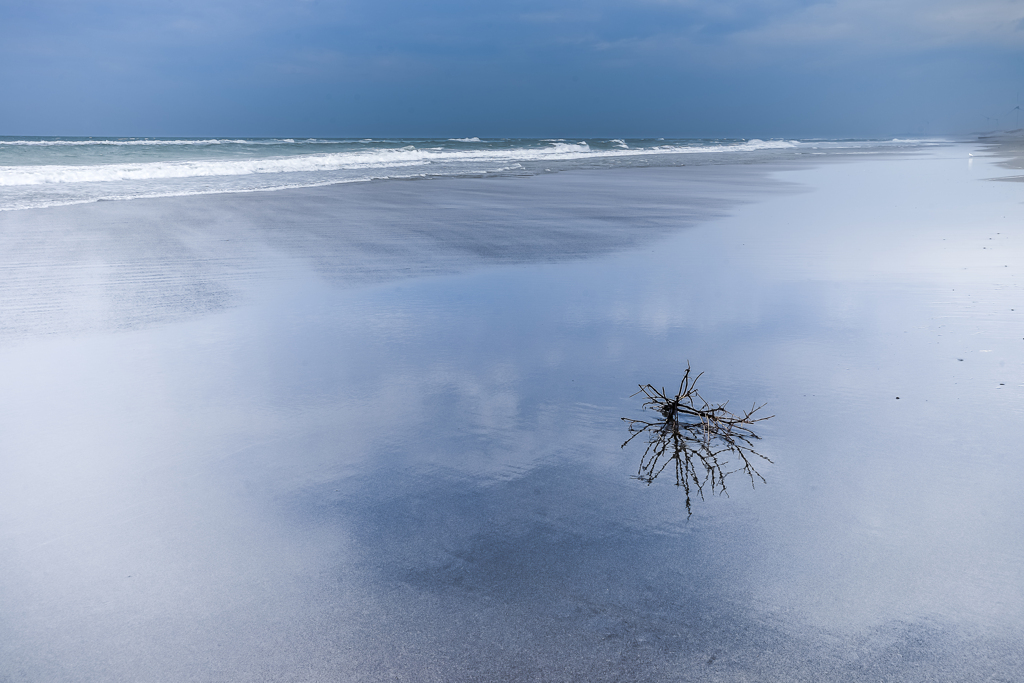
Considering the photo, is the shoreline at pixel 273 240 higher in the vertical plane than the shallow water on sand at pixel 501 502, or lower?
higher

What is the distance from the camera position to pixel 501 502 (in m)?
2.35

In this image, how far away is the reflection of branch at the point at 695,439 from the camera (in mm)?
2541

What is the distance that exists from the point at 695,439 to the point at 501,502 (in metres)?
0.93

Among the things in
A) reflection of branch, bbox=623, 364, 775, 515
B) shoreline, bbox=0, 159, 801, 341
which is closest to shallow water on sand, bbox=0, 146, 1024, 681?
reflection of branch, bbox=623, 364, 775, 515

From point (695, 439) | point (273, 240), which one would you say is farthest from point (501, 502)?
point (273, 240)

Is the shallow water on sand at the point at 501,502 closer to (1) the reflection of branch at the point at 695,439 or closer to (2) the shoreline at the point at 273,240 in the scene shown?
(1) the reflection of branch at the point at 695,439

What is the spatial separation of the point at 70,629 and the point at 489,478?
1.29 m

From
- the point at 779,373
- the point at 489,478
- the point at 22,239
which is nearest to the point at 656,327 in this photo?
the point at 779,373

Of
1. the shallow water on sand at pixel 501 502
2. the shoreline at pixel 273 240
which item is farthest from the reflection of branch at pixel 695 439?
the shoreline at pixel 273 240

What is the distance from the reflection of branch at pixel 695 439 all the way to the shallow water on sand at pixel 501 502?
10cm

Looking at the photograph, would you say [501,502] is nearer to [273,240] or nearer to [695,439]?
[695,439]

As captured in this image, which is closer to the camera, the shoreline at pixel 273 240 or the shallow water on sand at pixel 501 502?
the shallow water on sand at pixel 501 502

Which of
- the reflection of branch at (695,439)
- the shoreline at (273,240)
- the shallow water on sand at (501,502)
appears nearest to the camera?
the shallow water on sand at (501,502)

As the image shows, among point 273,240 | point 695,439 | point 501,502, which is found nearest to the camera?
point 501,502
